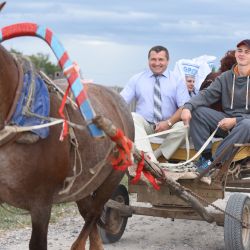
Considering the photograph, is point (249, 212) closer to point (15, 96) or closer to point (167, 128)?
point (167, 128)

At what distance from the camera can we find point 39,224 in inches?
188

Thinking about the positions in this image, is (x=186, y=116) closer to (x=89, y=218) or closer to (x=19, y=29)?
(x=89, y=218)

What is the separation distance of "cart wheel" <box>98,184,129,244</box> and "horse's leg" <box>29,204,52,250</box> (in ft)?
7.94

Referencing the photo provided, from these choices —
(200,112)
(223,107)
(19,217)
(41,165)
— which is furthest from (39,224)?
(19,217)

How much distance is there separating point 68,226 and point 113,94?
2.38m

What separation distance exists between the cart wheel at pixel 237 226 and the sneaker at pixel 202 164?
1.40 ft

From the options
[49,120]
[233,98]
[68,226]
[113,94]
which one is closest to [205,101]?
[233,98]

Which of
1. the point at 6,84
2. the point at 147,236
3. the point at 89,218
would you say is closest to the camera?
the point at 6,84

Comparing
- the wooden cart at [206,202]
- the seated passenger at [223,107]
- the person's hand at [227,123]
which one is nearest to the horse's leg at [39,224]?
the wooden cart at [206,202]

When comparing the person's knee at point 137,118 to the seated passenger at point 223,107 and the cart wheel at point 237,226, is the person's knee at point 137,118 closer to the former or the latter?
the seated passenger at point 223,107

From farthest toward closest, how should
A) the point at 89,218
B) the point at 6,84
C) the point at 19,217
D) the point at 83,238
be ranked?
the point at 19,217
the point at 89,218
the point at 83,238
the point at 6,84

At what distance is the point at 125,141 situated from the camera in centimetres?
463

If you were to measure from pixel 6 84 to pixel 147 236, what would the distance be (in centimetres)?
387

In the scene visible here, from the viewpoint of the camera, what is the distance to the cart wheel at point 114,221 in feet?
24.1
